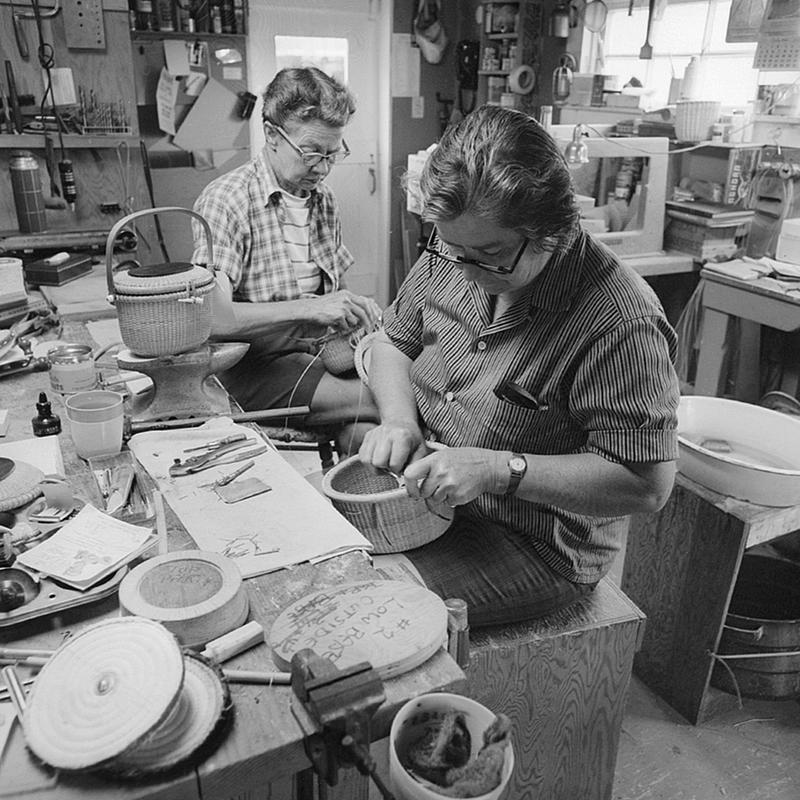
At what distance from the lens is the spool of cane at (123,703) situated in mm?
858

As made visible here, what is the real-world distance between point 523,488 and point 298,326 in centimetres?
136

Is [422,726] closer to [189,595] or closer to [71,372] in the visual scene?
[189,595]

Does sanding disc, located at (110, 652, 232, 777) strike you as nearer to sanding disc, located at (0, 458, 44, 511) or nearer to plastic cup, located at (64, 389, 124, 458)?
sanding disc, located at (0, 458, 44, 511)

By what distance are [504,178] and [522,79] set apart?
13.9ft

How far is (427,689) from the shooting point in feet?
3.37

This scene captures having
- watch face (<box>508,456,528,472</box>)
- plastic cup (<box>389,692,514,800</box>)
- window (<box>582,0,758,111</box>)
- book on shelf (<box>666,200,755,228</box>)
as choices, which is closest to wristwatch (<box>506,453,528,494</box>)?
watch face (<box>508,456,528,472</box>)

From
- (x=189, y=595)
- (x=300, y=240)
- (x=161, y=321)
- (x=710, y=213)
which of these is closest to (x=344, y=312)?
(x=300, y=240)

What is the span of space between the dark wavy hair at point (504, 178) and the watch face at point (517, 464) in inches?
15.2

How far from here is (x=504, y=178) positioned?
48.6 inches

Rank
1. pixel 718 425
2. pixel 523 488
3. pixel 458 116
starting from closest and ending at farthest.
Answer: pixel 523 488 → pixel 718 425 → pixel 458 116

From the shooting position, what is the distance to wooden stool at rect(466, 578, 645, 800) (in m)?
1.60

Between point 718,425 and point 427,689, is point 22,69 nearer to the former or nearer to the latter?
point 718,425

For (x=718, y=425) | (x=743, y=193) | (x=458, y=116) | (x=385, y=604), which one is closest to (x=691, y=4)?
(x=743, y=193)

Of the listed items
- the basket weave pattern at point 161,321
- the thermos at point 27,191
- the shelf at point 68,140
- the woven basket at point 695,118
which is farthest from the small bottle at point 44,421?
the woven basket at point 695,118
